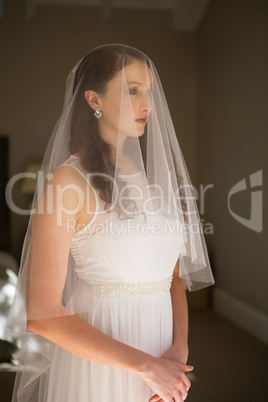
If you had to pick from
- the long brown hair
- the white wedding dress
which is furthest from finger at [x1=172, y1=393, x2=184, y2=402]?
the long brown hair

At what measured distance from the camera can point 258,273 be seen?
7.52 ft

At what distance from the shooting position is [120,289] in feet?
3.40

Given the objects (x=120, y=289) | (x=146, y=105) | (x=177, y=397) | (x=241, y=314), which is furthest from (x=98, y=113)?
(x=241, y=314)

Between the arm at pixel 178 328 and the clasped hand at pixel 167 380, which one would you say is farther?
the arm at pixel 178 328

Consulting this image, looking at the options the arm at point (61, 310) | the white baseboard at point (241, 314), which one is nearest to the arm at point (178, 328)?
the arm at point (61, 310)

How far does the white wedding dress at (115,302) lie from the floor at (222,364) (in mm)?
966

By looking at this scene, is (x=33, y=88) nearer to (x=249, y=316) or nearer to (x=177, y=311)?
(x=177, y=311)

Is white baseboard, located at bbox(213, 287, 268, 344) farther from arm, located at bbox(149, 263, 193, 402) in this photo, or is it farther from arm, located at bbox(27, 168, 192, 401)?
arm, located at bbox(27, 168, 192, 401)

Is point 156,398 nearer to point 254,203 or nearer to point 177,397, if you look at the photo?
point 177,397

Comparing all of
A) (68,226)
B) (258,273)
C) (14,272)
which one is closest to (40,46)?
(14,272)

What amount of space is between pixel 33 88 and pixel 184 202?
35.7 inches

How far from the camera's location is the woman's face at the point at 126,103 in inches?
41.8

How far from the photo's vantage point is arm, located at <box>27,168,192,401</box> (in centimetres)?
90

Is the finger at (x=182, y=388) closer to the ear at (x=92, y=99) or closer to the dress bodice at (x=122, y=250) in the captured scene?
the dress bodice at (x=122, y=250)
